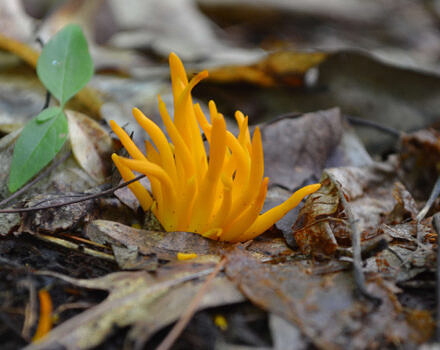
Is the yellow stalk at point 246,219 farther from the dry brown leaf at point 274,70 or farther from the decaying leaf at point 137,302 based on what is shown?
the dry brown leaf at point 274,70

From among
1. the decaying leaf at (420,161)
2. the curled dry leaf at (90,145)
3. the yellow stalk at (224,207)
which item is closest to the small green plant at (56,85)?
the curled dry leaf at (90,145)

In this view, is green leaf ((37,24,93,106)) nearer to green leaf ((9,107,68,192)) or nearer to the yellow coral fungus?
green leaf ((9,107,68,192))

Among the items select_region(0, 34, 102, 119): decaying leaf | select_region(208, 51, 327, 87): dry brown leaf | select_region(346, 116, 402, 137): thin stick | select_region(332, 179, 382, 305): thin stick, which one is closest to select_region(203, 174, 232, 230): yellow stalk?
select_region(332, 179, 382, 305): thin stick

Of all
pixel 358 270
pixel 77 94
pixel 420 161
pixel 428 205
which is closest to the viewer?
pixel 358 270

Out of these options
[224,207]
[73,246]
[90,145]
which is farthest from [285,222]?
[90,145]

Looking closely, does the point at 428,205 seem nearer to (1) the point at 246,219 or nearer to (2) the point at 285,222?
(2) the point at 285,222

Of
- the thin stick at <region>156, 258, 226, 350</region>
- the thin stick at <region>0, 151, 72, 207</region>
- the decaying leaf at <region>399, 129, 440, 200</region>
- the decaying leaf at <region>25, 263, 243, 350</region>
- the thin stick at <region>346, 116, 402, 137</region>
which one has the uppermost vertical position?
the thin stick at <region>0, 151, 72, 207</region>

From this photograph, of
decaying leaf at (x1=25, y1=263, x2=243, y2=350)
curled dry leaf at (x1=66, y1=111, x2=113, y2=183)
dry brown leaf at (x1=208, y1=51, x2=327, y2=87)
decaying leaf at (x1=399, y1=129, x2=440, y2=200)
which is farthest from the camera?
dry brown leaf at (x1=208, y1=51, x2=327, y2=87)

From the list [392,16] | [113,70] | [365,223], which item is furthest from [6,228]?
[392,16]
